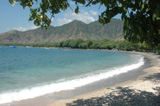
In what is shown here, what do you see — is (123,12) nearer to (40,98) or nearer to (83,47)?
(40,98)

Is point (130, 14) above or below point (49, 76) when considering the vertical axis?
above

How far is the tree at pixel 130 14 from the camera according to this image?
3.43 metres

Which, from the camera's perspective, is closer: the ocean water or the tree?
the tree

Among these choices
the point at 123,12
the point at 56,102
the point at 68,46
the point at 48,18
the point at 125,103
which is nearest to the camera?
the point at 123,12

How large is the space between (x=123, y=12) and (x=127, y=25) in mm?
496

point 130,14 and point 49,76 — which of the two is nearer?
point 130,14

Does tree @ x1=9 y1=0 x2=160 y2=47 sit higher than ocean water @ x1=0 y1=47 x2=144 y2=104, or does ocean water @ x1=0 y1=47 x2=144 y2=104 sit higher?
tree @ x1=9 y1=0 x2=160 y2=47

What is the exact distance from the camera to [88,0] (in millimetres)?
4660

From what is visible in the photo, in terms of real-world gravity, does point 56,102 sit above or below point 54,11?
below

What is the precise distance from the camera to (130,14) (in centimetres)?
361

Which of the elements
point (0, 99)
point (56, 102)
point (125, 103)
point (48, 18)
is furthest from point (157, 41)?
point (0, 99)

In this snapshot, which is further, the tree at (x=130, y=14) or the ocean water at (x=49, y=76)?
the ocean water at (x=49, y=76)

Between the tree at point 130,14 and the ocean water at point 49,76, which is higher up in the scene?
the tree at point 130,14

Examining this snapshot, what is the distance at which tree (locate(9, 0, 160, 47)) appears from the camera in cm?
343
